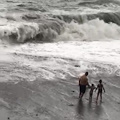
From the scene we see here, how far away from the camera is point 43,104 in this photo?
13625 millimetres

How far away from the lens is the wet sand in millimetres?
12820

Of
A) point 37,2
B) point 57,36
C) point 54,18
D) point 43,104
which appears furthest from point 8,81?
point 37,2

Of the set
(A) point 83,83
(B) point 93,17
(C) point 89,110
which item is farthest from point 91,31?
(C) point 89,110

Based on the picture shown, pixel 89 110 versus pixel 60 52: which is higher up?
pixel 60 52

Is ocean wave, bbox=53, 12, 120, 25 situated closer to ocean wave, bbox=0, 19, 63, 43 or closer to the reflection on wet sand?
ocean wave, bbox=0, 19, 63, 43

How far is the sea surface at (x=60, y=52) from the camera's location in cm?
1376

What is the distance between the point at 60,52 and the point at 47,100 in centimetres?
797

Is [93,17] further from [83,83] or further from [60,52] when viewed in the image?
[83,83]

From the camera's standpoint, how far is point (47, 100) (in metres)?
14.0

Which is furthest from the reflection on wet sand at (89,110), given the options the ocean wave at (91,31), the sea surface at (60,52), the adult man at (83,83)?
the ocean wave at (91,31)

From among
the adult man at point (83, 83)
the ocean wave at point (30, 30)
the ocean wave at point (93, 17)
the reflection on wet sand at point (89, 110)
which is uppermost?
the ocean wave at point (93, 17)

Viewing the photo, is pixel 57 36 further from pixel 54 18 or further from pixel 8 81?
pixel 8 81

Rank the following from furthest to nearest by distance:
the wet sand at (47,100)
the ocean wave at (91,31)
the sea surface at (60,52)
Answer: the ocean wave at (91,31)
the sea surface at (60,52)
the wet sand at (47,100)

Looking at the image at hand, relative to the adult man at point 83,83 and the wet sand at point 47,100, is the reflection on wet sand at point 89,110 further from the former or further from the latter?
the adult man at point 83,83
